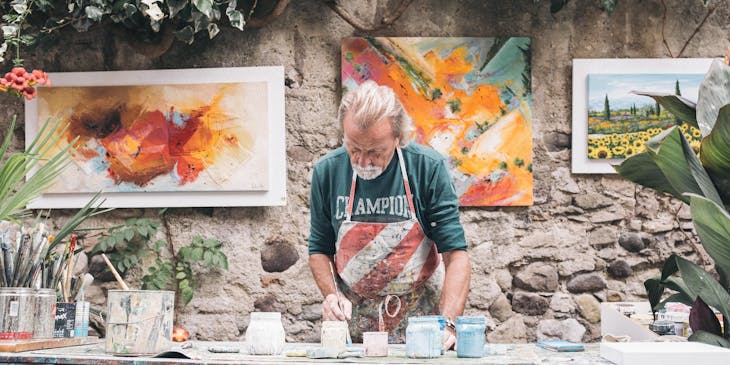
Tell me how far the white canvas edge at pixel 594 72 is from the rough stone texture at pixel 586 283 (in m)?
0.55

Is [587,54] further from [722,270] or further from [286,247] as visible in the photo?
[722,270]

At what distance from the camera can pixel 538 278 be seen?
4.24 metres

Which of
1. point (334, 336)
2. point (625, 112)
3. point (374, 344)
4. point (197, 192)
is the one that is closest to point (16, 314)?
point (334, 336)

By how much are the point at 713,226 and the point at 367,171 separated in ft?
4.43

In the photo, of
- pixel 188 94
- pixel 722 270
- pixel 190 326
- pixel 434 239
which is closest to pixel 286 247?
pixel 190 326

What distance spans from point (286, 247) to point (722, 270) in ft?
8.01

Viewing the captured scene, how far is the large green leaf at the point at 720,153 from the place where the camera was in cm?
213

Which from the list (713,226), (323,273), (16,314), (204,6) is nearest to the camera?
(713,226)

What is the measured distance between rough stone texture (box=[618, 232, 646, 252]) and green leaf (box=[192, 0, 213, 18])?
2.43m

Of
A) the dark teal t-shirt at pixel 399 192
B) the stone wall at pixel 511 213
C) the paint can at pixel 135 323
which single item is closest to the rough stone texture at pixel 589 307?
the stone wall at pixel 511 213

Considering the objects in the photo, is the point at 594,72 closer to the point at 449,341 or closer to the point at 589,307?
the point at 589,307

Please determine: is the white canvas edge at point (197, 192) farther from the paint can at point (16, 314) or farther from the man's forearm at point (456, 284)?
the paint can at point (16, 314)

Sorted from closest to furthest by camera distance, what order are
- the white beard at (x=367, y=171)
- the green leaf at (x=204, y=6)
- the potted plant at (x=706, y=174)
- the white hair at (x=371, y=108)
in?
the potted plant at (x=706, y=174) < the white hair at (x=371, y=108) < the white beard at (x=367, y=171) < the green leaf at (x=204, y=6)

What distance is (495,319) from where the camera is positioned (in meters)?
4.21
